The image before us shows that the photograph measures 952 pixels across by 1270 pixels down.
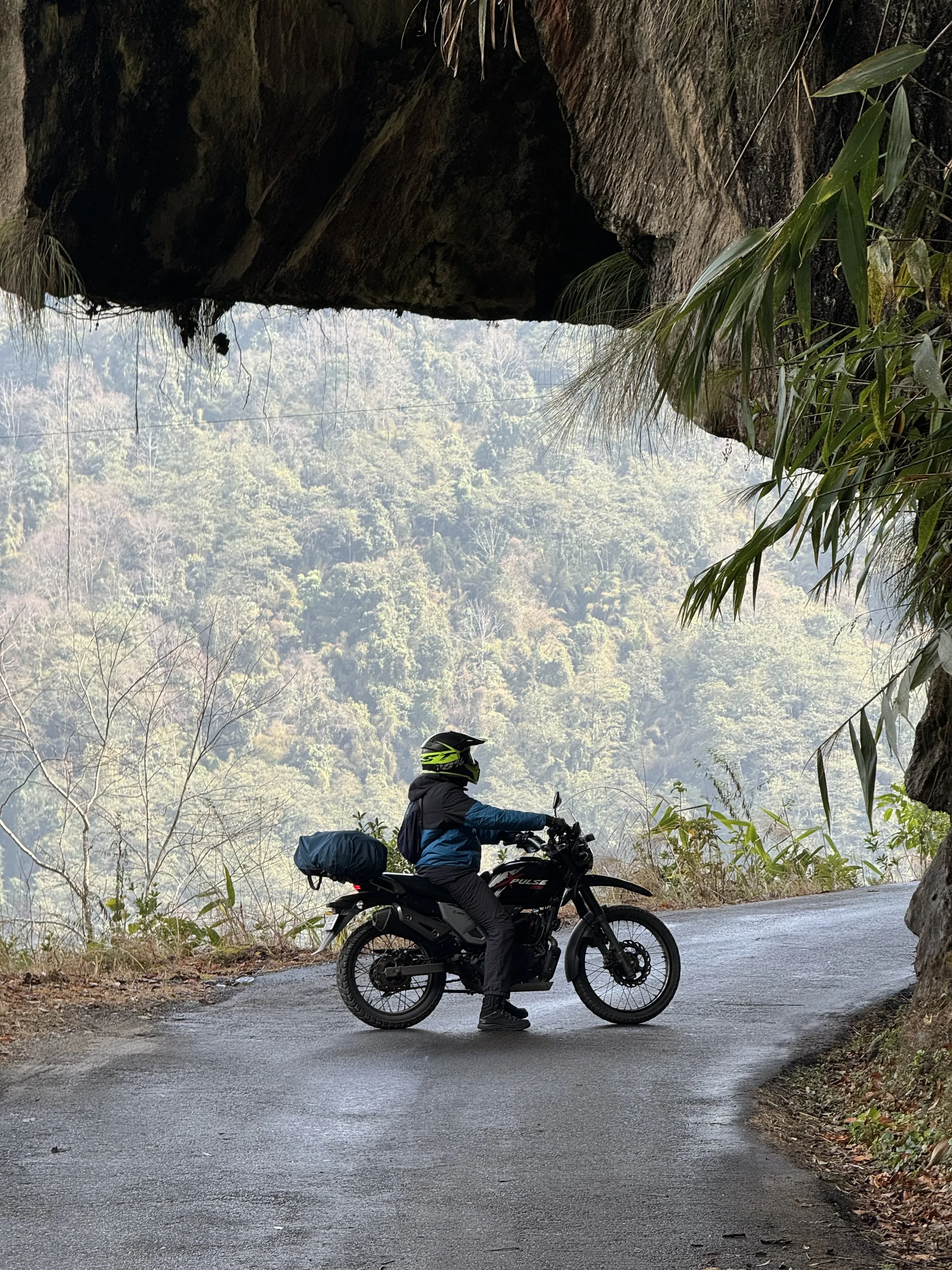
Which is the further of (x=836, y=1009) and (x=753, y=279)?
(x=836, y=1009)

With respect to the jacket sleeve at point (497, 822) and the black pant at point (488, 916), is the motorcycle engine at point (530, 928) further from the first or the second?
the jacket sleeve at point (497, 822)

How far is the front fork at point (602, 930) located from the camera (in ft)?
25.0

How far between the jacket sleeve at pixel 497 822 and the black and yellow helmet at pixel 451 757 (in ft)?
0.63

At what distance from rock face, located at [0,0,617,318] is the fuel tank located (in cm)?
341

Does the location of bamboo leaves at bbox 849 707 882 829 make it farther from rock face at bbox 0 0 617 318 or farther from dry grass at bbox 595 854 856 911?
dry grass at bbox 595 854 856 911

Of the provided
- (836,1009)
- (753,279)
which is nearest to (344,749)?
(836,1009)

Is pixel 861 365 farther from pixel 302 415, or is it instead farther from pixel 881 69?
pixel 302 415

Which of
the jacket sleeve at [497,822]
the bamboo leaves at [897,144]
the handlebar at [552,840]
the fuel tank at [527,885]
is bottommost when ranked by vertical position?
the fuel tank at [527,885]

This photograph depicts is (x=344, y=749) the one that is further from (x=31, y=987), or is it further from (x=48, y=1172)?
(x=48, y=1172)

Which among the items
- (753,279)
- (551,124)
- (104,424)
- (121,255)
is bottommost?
(753,279)

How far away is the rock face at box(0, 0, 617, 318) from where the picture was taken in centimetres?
750

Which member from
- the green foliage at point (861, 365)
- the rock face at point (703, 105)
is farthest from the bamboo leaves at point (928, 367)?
the rock face at point (703, 105)

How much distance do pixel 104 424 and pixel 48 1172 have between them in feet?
210

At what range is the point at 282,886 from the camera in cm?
4441
